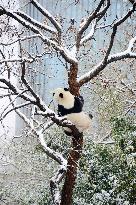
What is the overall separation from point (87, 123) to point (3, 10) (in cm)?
207

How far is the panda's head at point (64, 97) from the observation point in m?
5.70

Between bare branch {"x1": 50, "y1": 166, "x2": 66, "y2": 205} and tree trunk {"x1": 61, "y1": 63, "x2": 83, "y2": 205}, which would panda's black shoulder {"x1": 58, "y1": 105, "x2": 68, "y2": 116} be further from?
bare branch {"x1": 50, "y1": 166, "x2": 66, "y2": 205}

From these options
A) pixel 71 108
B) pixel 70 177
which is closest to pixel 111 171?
pixel 70 177

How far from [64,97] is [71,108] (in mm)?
238

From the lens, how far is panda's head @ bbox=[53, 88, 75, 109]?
570 centimetres

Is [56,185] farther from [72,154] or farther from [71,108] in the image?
[71,108]

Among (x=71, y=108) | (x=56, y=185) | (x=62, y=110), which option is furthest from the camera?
(x=56, y=185)

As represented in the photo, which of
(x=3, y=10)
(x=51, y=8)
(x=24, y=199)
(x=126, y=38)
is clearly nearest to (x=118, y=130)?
(x=3, y=10)

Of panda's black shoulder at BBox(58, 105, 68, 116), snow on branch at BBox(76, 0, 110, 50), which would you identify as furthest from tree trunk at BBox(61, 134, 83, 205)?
snow on branch at BBox(76, 0, 110, 50)

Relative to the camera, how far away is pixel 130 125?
5.79 metres

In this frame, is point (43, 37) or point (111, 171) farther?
point (111, 171)

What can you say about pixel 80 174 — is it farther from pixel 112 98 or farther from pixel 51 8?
pixel 51 8

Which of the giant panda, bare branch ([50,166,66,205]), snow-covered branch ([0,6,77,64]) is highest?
snow-covered branch ([0,6,77,64])

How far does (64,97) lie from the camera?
5.71 metres
